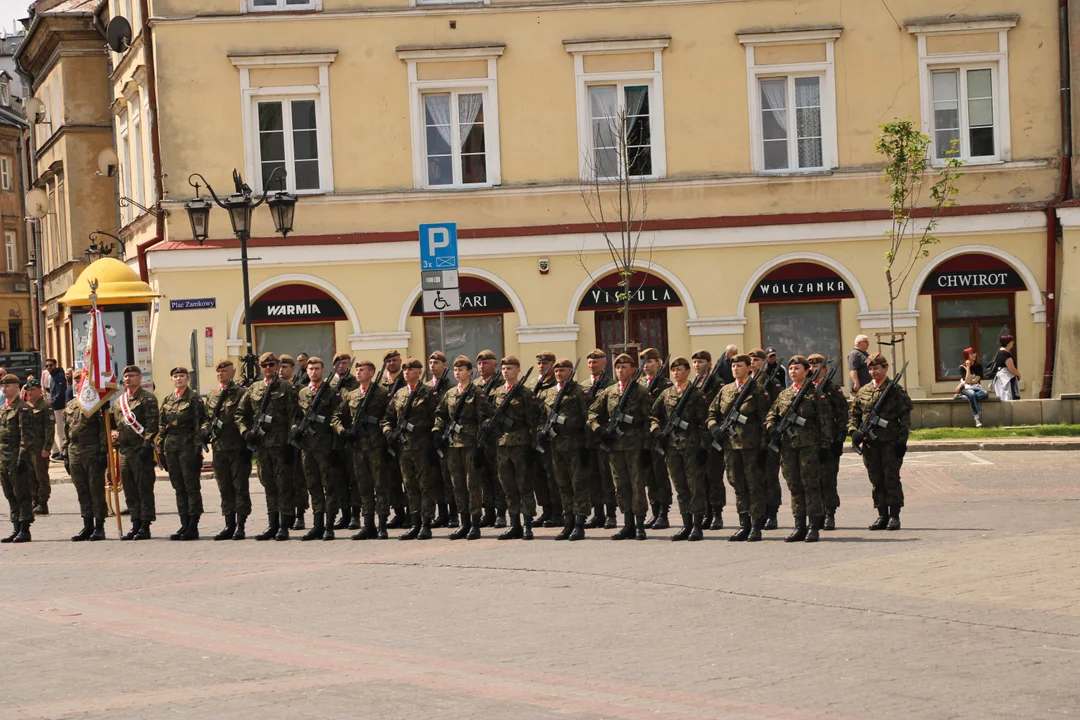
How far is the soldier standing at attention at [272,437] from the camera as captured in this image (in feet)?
58.5

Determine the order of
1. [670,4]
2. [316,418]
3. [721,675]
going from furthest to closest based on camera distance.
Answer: [670,4] < [316,418] < [721,675]

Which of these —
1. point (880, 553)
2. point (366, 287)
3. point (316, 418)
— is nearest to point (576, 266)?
point (366, 287)

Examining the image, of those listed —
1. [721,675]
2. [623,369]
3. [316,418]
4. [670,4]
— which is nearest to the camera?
[721,675]

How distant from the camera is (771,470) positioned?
1600cm

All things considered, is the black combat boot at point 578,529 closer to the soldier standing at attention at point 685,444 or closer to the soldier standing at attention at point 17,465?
the soldier standing at attention at point 685,444

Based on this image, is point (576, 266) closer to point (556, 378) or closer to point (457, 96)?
point (457, 96)

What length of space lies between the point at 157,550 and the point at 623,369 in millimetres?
4932

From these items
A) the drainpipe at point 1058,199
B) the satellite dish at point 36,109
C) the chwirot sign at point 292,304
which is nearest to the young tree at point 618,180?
the chwirot sign at point 292,304

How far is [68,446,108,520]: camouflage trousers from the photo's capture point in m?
18.5

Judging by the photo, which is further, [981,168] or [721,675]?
[981,168]

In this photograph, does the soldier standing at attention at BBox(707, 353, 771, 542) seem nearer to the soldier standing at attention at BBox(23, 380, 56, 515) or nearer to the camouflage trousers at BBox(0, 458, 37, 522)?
the camouflage trousers at BBox(0, 458, 37, 522)

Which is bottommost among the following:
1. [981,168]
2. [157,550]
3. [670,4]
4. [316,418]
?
[157,550]

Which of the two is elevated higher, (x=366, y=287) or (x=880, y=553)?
(x=366, y=287)

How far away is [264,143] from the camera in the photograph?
3228 cm
